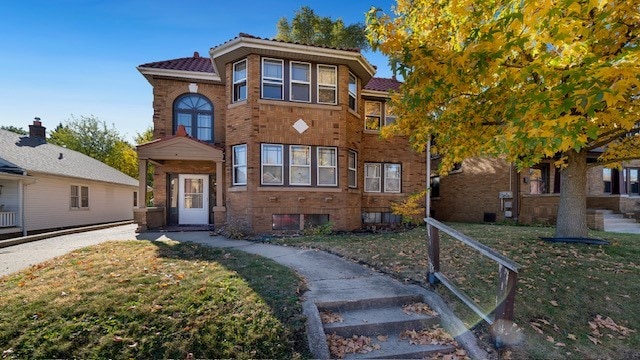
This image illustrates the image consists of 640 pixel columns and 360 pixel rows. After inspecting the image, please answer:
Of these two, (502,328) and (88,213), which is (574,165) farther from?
(88,213)

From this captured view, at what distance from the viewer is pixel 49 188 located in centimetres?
1521

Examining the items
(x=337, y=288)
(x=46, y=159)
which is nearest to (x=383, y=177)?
(x=337, y=288)

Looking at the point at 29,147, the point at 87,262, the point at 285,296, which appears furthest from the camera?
the point at 29,147

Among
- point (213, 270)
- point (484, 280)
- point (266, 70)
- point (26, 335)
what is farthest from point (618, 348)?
point (266, 70)

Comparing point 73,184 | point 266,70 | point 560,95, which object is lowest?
point 73,184

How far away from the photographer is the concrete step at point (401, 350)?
3.64 meters

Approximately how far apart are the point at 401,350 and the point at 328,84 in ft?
32.6

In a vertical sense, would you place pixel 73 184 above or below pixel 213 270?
above

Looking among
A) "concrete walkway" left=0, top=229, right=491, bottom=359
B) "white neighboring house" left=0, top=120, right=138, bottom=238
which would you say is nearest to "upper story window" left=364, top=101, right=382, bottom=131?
"concrete walkway" left=0, top=229, right=491, bottom=359

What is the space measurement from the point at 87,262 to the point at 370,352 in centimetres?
607

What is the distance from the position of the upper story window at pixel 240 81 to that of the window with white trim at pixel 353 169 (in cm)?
478

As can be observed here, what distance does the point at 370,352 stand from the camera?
12.2 ft

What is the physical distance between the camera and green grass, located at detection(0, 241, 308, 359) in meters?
3.44

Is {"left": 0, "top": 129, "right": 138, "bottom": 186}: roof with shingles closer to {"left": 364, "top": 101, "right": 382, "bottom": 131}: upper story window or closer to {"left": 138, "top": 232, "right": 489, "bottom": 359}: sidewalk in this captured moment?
{"left": 138, "top": 232, "right": 489, "bottom": 359}: sidewalk
